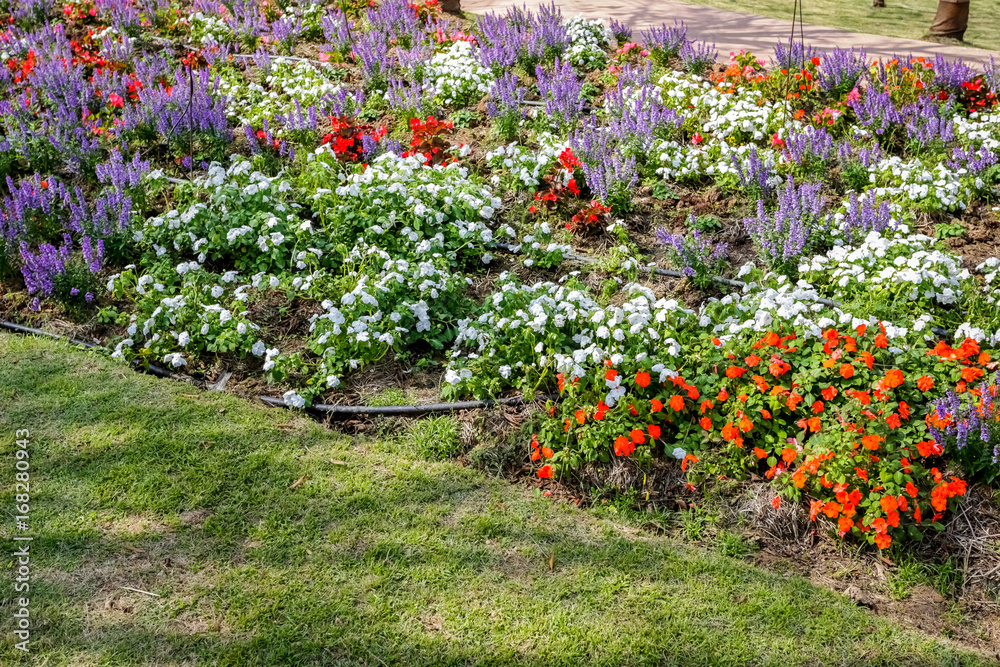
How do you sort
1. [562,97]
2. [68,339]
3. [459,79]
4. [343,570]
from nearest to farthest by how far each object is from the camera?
[343,570] < [68,339] < [562,97] < [459,79]

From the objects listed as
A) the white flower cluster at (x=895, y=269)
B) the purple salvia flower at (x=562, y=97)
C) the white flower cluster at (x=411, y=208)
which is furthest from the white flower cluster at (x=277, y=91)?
the white flower cluster at (x=895, y=269)

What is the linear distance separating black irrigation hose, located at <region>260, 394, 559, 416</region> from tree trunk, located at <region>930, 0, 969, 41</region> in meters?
6.89

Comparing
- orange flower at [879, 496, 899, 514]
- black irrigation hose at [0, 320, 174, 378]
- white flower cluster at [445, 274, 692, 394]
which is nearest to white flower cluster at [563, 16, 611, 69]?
white flower cluster at [445, 274, 692, 394]

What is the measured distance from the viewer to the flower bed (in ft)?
13.0

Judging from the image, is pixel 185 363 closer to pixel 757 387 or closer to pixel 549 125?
pixel 757 387

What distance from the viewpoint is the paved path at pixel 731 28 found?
27.1 ft

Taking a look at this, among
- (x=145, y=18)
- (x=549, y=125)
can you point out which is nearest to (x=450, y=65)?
(x=549, y=125)

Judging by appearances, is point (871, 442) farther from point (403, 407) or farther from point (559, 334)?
point (403, 407)

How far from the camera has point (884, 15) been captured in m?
9.94

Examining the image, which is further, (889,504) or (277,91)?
(277,91)

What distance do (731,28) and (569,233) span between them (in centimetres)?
483

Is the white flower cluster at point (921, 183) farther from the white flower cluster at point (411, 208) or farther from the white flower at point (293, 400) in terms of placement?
the white flower at point (293, 400)

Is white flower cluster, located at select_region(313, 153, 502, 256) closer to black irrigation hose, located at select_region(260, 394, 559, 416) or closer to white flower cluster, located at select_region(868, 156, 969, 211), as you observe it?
black irrigation hose, located at select_region(260, 394, 559, 416)

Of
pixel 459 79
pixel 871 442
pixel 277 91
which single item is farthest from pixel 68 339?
pixel 871 442
